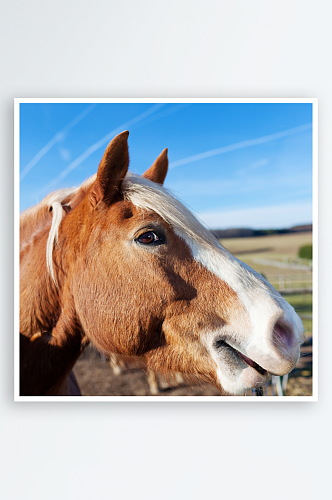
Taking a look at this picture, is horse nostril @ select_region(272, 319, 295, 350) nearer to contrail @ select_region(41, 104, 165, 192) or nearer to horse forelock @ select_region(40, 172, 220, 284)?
horse forelock @ select_region(40, 172, 220, 284)

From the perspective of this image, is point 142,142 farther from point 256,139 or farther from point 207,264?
point 207,264

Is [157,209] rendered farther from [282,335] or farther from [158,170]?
[282,335]

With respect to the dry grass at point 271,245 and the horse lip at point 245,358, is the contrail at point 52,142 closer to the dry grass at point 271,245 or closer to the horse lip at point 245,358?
the dry grass at point 271,245

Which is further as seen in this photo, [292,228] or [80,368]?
[80,368]

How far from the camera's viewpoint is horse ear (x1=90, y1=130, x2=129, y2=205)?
121cm

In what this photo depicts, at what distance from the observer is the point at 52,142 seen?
5.52 ft

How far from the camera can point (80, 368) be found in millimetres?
2123

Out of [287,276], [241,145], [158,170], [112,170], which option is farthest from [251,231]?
[112,170]

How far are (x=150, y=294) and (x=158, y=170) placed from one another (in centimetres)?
53

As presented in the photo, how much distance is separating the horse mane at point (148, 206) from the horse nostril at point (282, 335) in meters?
0.34

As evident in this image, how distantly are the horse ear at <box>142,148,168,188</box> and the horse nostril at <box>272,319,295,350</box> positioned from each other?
724mm
